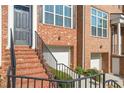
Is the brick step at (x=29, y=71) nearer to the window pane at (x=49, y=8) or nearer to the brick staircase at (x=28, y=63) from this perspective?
the brick staircase at (x=28, y=63)

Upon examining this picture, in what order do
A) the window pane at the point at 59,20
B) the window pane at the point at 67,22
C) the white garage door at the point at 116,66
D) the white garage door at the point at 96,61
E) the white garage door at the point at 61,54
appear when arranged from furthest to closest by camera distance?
the white garage door at the point at 116,66 < the white garage door at the point at 96,61 < the window pane at the point at 67,22 < the white garage door at the point at 61,54 < the window pane at the point at 59,20

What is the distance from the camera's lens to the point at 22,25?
11641mm

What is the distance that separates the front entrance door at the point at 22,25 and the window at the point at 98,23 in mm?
7449

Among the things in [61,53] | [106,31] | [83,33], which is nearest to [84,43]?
[83,33]

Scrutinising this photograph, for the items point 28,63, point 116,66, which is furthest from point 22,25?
point 116,66

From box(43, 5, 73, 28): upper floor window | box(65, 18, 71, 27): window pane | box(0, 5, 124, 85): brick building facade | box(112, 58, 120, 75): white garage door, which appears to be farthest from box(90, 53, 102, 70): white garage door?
box(43, 5, 73, 28): upper floor window

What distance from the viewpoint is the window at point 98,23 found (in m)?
18.6

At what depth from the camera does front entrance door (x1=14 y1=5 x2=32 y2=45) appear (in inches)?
447

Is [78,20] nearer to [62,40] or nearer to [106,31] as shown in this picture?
[62,40]

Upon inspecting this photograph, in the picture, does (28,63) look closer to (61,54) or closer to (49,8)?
(49,8)

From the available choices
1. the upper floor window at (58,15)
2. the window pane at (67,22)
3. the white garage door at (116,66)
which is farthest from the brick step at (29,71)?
the white garage door at (116,66)

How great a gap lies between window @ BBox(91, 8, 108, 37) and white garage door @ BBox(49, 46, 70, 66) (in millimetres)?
2941

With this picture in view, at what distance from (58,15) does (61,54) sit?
2.49 metres

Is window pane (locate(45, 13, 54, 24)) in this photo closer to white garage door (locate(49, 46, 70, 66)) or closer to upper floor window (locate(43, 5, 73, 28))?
upper floor window (locate(43, 5, 73, 28))
